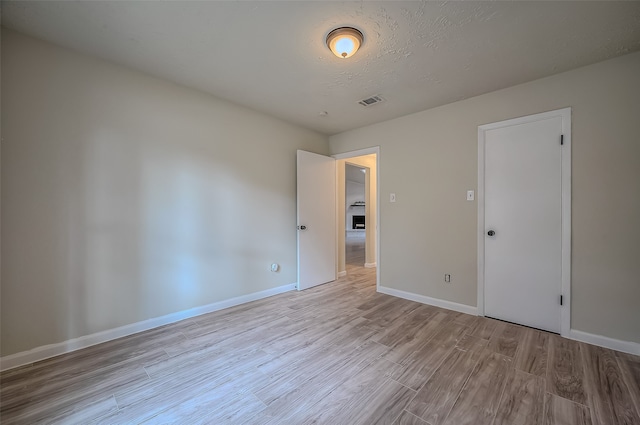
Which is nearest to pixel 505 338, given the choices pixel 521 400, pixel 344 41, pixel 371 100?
pixel 521 400

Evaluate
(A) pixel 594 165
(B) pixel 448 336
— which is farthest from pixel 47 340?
(A) pixel 594 165

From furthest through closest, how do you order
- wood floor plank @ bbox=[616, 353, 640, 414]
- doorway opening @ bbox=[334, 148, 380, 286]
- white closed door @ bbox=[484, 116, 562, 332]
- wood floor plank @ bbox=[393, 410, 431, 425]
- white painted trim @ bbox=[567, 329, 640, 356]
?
doorway opening @ bbox=[334, 148, 380, 286] → white closed door @ bbox=[484, 116, 562, 332] → white painted trim @ bbox=[567, 329, 640, 356] → wood floor plank @ bbox=[616, 353, 640, 414] → wood floor plank @ bbox=[393, 410, 431, 425]

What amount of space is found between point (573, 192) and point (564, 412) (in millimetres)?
1850

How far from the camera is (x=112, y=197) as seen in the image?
2.24 m

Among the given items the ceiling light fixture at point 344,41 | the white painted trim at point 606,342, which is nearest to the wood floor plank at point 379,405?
the white painted trim at point 606,342

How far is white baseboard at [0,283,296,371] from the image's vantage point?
1.85m

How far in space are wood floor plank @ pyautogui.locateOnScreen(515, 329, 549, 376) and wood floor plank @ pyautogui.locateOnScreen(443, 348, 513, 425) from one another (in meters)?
0.10

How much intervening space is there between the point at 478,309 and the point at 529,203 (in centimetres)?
129

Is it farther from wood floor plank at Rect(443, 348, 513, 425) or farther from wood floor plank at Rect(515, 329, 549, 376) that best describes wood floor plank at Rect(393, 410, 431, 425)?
wood floor plank at Rect(515, 329, 549, 376)

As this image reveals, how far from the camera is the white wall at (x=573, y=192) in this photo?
A: 6.77ft

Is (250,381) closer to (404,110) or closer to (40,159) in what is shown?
(40,159)

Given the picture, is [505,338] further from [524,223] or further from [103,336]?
[103,336]

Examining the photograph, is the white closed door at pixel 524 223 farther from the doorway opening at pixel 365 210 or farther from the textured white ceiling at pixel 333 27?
the doorway opening at pixel 365 210

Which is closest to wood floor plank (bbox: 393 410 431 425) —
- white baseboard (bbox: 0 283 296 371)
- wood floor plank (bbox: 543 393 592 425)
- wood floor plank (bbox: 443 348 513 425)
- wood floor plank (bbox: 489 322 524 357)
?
→ wood floor plank (bbox: 443 348 513 425)
